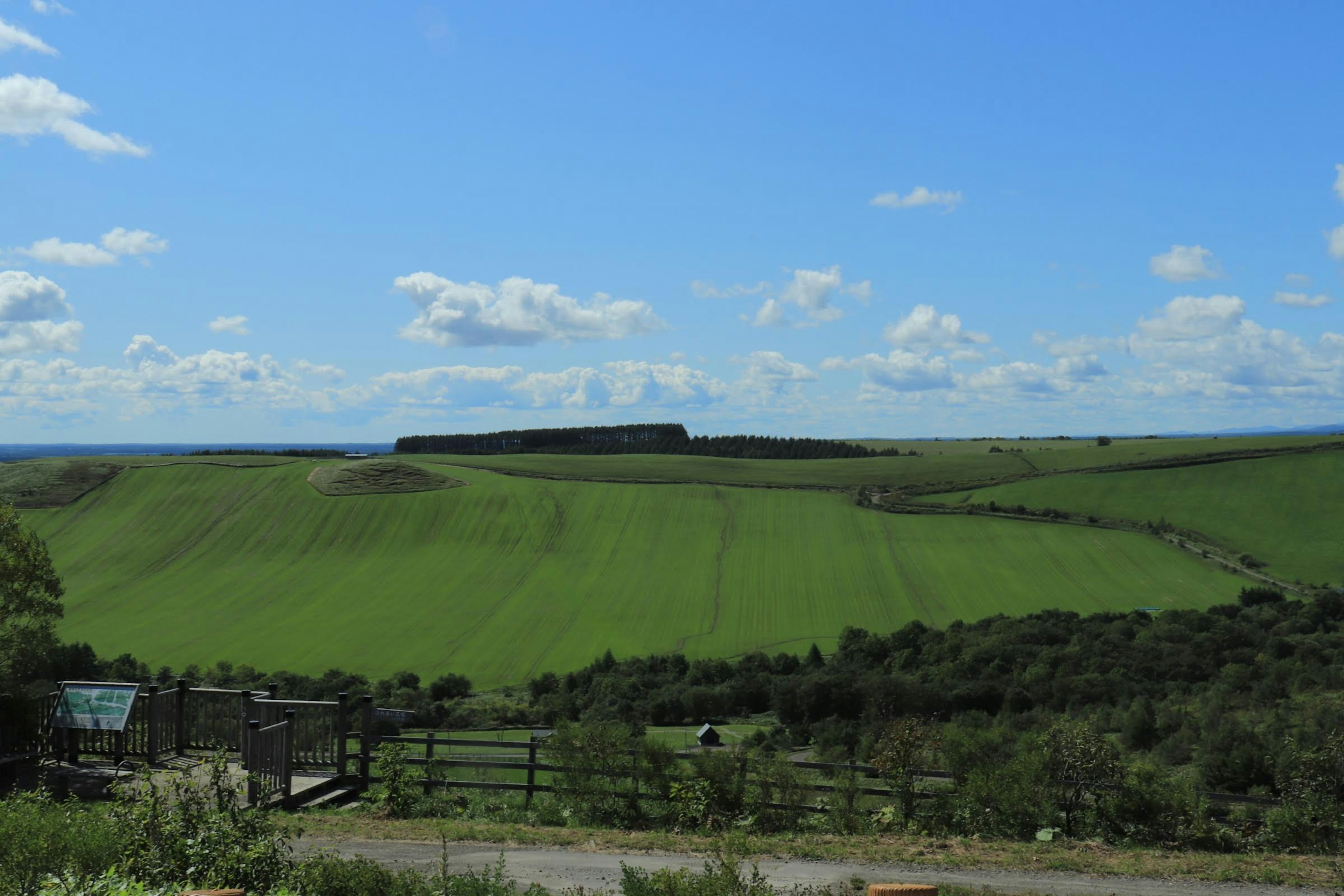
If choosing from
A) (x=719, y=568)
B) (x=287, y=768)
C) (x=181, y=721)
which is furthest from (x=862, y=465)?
(x=287, y=768)

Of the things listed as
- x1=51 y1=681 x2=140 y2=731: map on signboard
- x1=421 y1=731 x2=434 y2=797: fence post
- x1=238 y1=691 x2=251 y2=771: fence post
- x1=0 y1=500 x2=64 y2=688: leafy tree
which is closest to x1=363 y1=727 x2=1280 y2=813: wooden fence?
x1=421 y1=731 x2=434 y2=797: fence post

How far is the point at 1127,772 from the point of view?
49.3 feet

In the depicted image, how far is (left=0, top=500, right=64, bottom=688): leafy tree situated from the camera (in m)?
22.1

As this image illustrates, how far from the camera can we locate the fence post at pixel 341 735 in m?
15.1

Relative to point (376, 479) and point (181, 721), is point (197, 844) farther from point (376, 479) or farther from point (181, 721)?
point (376, 479)

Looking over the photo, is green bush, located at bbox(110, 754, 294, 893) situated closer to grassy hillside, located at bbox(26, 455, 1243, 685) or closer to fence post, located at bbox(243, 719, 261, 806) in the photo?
fence post, located at bbox(243, 719, 261, 806)

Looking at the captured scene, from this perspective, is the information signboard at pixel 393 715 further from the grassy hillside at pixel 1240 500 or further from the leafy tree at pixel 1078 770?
the grassy hillside at pixel 1240 500

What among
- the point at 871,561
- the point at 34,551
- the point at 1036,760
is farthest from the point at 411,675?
the point at 1036,760

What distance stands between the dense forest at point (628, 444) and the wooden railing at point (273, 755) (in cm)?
12823

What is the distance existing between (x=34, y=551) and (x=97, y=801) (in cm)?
1169

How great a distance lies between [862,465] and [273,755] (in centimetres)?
10925

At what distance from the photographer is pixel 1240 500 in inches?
3455

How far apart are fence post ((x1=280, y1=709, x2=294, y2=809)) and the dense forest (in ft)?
420

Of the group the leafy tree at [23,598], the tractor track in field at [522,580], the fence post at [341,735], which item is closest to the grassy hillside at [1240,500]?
the tractor track in field at [522,580]
